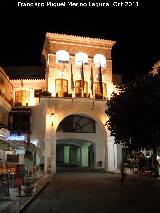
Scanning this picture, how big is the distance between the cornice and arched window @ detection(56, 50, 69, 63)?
118cm

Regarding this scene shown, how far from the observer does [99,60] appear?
3700 cm

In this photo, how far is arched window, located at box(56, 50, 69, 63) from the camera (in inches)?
1401

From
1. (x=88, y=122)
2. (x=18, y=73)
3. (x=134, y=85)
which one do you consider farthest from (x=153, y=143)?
(x=18, y=73)

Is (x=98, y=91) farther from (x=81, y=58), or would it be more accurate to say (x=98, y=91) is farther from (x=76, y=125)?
(x=76, y=125)

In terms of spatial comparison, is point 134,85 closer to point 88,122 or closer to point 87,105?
point 87,105

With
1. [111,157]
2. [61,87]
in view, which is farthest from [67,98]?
[111,157]

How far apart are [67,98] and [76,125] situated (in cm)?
587

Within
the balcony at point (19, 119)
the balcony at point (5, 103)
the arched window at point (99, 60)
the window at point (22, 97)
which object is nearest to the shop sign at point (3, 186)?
the balcony at point (5, 103)

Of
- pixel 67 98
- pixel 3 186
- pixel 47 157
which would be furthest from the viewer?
pixel 67 98

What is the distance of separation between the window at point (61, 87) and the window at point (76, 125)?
4634 mm

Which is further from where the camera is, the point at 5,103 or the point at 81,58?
the point at 81,58

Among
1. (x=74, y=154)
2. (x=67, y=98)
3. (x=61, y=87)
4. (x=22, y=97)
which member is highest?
(x=61, y=87)

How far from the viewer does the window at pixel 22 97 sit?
3741 cm

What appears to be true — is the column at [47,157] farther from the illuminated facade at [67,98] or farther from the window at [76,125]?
the window at [76,125]
